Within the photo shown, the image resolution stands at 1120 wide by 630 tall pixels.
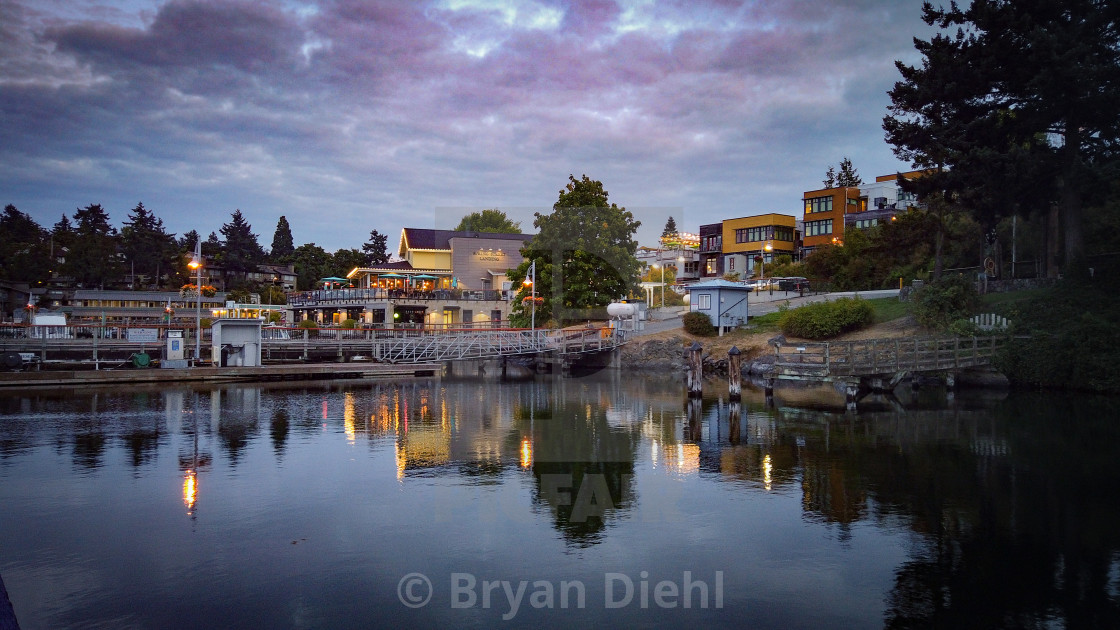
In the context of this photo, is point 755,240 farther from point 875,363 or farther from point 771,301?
point 875,363

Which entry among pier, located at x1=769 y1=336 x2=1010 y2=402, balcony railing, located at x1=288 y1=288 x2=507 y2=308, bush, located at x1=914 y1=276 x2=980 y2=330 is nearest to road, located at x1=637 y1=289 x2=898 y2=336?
bush, located at x1=914 y1=276 x2=980 y2=330

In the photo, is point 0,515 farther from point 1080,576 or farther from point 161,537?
point 1080,576

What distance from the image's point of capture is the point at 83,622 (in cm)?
1073

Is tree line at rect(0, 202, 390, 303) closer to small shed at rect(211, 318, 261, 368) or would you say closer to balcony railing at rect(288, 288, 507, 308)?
balcony railing at rect(288, 288, 507, 308)

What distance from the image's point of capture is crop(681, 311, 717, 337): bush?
5578cm

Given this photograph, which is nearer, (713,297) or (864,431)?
(864,431)

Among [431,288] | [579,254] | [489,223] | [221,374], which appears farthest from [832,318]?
[489,223]

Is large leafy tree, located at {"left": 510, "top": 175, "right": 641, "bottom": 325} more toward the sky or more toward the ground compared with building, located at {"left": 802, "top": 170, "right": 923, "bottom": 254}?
more toward the ground

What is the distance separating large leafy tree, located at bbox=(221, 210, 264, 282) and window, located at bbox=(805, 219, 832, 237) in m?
86.8

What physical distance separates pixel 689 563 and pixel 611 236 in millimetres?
51649

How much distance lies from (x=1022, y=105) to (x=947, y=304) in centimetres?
1211

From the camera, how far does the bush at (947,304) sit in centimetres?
4365

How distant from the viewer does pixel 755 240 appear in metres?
92.9

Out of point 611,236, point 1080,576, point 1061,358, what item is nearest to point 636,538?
point 1080,576
